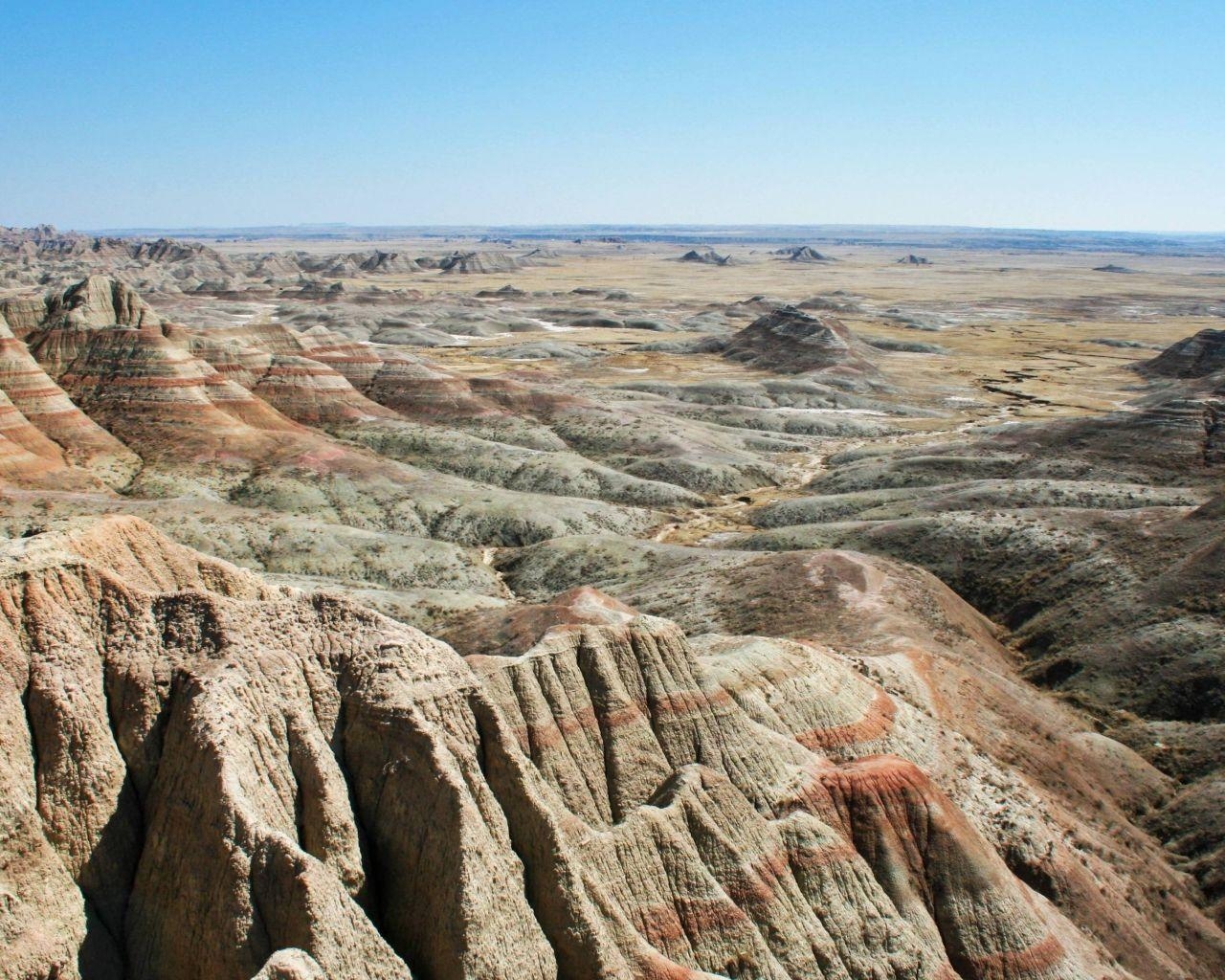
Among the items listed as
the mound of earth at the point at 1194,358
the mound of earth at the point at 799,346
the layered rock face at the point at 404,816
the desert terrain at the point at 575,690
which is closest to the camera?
the layered rock face at the point at 404,816

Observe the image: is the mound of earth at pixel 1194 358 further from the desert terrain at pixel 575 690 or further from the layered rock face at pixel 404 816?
the layered rock face at pixel 404 816

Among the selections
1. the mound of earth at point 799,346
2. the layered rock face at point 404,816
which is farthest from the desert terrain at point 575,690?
the mound of earth at point 799,346

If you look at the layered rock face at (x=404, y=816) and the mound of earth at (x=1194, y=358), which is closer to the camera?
the layered rock face at (x=404, y=816)

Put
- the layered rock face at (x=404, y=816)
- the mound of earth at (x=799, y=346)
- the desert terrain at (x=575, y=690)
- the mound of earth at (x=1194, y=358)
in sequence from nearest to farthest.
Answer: the layered rock face at (x=404, y=816)
the desert terrain at (x=575, y=690)
the mound of earth at (x=1194, y=358)
the mound of earth at (x=799, y=346)

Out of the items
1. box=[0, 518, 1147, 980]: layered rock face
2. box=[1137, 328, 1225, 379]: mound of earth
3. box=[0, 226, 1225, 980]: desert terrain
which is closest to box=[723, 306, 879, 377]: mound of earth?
box=[1137, 328, 1225, 379]: mound of earth

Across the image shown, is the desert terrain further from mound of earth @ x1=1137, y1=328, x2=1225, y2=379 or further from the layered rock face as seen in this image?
mound of earth @ x1=1137, y1=328, x2=1225, y2=379

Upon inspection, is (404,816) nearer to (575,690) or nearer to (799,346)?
(575,690)

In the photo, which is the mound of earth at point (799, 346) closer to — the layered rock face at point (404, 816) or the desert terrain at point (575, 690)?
the desert terrain at point (575, 690)

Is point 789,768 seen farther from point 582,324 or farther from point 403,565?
point 582,324
